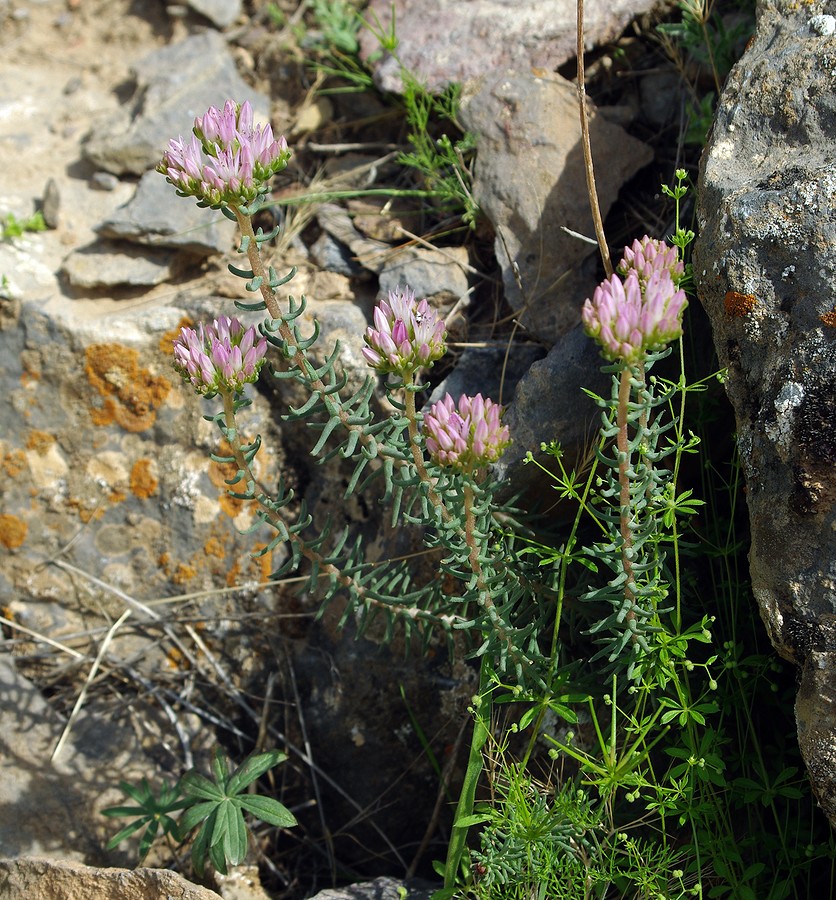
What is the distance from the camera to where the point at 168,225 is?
438cm

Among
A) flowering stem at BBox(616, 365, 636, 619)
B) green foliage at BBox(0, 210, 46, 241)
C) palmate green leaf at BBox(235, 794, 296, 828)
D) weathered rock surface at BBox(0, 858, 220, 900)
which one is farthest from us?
green foliage at BBox(0, 210, 46, 241)

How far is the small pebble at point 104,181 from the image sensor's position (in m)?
4.86

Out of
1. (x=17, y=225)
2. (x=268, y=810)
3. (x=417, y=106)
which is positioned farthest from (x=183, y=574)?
(x=417, y=106)

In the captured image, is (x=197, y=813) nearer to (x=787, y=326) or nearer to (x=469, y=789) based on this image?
(x=469, y=789)

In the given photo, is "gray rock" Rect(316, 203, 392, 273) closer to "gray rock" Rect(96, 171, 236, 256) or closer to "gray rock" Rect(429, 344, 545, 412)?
"gray rock" Rect(96, 171, 236, 256)

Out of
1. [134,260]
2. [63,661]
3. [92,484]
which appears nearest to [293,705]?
[63,661]

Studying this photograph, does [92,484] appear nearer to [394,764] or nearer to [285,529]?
[285,529]

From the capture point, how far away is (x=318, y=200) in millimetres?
4531

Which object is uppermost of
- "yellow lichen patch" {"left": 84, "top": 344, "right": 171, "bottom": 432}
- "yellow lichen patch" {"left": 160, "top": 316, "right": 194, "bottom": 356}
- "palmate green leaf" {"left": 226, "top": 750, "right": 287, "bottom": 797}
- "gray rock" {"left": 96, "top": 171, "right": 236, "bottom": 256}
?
"gray rock" {"left": 96, "top": 171, "right": 236, "bottom": 256}

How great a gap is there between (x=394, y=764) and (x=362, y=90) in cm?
328

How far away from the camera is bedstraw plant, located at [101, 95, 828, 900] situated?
8.44 feet

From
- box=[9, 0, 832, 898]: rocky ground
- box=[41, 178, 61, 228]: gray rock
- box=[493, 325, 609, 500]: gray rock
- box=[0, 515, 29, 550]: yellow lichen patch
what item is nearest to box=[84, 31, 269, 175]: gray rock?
box=[9, 0, 832, 898]: rocky ground

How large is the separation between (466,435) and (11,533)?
271 centimetres

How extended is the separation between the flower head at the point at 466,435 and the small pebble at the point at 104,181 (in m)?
3.14
